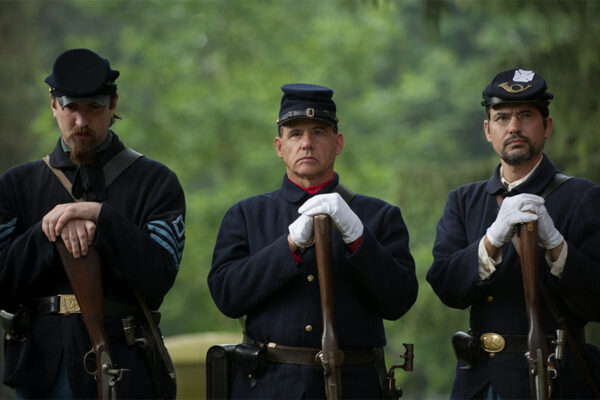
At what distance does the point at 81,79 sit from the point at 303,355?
197 centimetres

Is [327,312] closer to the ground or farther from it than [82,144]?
closer to the ground

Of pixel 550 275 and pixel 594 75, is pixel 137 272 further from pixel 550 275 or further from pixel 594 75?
pixel 594 75

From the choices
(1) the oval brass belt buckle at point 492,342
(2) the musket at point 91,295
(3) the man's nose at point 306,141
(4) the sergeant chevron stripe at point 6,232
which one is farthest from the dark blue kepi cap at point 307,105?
(4) the sergeant chevron stripe at point 6,232

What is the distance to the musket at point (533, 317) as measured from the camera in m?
5.27

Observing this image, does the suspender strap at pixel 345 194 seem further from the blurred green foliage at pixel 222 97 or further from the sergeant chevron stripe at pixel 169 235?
the blurred green foliage at pixel 222 97

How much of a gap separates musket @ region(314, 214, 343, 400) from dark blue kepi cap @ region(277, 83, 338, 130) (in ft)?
2.57

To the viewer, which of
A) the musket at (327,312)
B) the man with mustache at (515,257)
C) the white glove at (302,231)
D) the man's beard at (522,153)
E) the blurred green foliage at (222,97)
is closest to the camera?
the musket at (327,312)

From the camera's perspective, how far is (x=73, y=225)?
523 cm

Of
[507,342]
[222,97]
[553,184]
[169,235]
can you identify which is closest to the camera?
[169,235]

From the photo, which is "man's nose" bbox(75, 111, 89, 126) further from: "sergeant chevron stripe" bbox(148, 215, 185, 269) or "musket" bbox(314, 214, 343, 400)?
"musket" bbox(314, 214, 343, 400)

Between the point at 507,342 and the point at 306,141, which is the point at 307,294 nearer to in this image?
the point at 306,141

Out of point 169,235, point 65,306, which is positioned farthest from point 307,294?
point 65,306

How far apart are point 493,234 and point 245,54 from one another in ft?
56.3

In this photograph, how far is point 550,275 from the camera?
5.54 m
